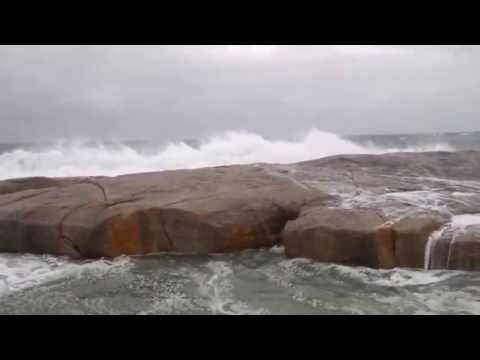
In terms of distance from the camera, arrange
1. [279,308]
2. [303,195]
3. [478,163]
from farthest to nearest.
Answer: [478,163] < [303,195] < [279,308]

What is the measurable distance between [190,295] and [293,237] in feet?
6.36

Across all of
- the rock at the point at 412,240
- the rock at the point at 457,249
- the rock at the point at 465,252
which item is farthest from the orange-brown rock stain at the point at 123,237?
the rock at the point at 465,252

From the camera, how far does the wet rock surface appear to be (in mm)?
5586

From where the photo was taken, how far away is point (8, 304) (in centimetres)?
489

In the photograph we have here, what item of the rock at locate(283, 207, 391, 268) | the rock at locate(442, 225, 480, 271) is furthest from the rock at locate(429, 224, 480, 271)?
the rock at locate(283, 207, 391, 268)

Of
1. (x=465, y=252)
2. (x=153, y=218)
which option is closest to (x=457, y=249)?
(x=465, y=252)

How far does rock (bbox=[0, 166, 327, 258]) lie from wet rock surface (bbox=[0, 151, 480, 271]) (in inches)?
0.6

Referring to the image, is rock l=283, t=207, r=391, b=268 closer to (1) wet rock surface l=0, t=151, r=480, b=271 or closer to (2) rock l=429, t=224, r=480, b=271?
(1) wet rock surface l=0, t=151, r=480, b=271

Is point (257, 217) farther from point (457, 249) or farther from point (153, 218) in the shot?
point (457, 249)

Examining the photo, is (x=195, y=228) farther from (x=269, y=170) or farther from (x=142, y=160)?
(x=142, y=160)

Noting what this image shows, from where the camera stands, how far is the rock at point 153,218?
6578mm

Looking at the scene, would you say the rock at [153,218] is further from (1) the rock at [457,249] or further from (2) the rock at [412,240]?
(1) the rock at [457,249]

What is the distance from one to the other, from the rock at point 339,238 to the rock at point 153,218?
0.68 metres
